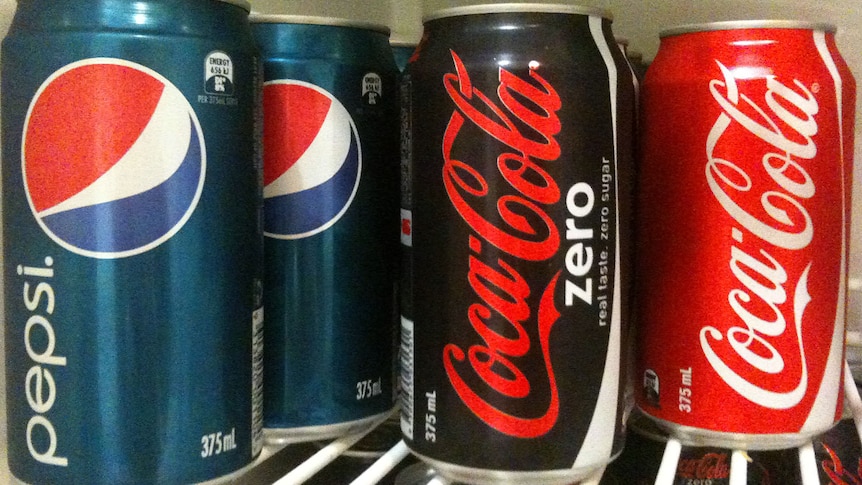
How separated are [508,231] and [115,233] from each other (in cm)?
28

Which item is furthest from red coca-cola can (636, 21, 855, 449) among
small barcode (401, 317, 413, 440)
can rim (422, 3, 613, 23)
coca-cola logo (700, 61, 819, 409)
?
small barcode (401, 317, 413, 440)

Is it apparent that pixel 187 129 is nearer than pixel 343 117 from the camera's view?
Yes

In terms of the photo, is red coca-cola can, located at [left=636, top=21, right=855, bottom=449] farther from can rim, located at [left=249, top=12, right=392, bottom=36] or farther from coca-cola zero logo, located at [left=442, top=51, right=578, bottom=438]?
can rim, located at [left=249, top=12, right=392, bottom=36]

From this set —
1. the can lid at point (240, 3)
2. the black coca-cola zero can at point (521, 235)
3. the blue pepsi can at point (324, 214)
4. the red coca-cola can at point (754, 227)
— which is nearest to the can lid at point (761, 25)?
the red coca-cola can at point (754, 227)

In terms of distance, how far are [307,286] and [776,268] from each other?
41 centimetres

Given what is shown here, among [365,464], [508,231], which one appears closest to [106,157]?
[508,231]

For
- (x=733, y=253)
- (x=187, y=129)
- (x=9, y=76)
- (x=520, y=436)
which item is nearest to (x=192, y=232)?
(x=187, y=129)

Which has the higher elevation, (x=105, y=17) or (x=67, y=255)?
(x=105, y=17)

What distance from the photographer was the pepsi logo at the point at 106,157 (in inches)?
20.7

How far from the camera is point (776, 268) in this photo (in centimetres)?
66

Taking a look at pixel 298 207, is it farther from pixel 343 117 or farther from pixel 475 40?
pixel 475 40

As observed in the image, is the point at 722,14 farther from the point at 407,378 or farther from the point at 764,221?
the point at 407,378

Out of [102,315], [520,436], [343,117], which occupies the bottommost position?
[520,436]

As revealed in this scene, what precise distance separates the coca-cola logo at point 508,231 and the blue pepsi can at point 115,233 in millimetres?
180
